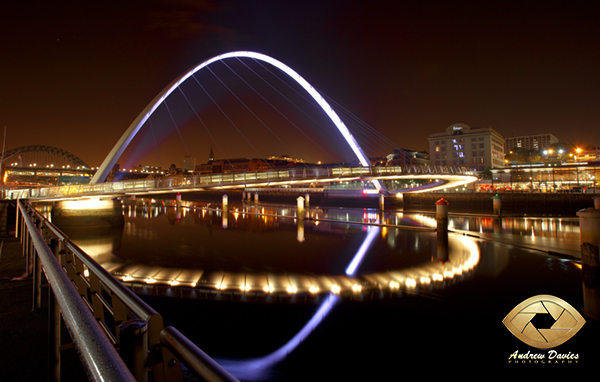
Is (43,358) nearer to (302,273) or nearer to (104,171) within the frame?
(302,273)

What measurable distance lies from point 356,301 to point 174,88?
2658 centimetres

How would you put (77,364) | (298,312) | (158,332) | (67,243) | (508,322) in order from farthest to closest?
(298,312)
(508,322)
(67,243)
(77,364)
(158,332)

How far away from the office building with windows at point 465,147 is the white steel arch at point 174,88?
4572cm

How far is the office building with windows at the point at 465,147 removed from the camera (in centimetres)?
7612

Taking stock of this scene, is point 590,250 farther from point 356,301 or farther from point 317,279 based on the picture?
point 317,279

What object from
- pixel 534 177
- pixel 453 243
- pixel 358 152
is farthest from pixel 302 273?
pixel 534 177

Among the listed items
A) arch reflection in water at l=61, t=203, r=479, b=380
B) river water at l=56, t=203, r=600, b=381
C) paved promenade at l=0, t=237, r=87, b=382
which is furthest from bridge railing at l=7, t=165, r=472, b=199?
paved promenade at l=0, t=237, r=87, b=382

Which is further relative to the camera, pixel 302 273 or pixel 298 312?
pixel 302 273

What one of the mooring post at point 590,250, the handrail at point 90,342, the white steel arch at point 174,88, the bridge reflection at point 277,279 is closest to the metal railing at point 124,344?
the handrail at point 90,342

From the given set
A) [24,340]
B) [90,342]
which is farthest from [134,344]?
[24,340]

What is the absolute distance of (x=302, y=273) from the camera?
10.3 meters

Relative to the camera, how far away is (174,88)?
91.0 ft

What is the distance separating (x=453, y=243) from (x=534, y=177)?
2236 inches

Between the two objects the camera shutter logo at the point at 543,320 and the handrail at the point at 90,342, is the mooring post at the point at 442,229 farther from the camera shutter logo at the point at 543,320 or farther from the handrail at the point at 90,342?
the handrail at the point at 90,342
